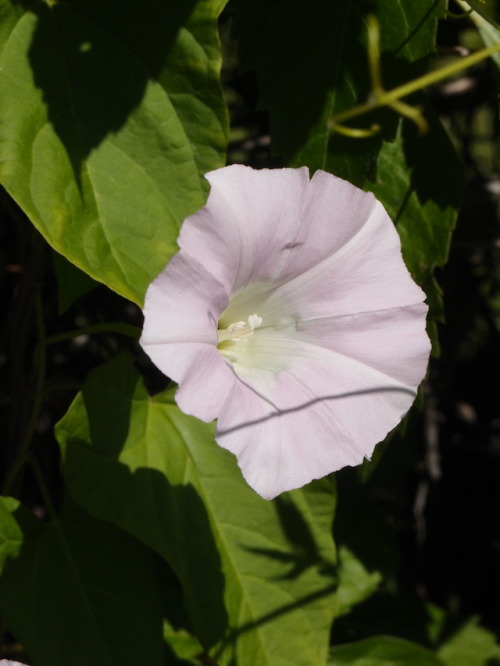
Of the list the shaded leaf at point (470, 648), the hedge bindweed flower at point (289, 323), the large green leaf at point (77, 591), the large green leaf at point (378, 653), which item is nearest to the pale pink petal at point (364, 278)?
the hedge bindweed flower at point (289, 323)

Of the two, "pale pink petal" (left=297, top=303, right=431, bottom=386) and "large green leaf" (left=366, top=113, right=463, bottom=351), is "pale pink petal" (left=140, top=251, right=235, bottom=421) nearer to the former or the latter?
"pale pink petal" (left=297, top=303, right=431, bottom=386)

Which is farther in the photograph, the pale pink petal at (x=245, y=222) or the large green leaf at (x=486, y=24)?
the large green leaf at (x=486, y=24)

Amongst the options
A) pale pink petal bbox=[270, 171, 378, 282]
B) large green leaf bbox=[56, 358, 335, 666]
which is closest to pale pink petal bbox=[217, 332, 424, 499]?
pale pink petal bbox=[270, 171, 378, 282]

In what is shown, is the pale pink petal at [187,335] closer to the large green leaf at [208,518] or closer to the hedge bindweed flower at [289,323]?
the hedge bindweed flower at [289,323]

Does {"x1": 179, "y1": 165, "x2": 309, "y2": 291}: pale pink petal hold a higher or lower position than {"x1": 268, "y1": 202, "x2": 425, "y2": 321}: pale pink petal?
higher

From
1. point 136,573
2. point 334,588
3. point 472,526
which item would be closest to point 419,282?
point 334,588

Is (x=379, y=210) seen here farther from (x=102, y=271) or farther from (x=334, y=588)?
(x=334, y=588)
